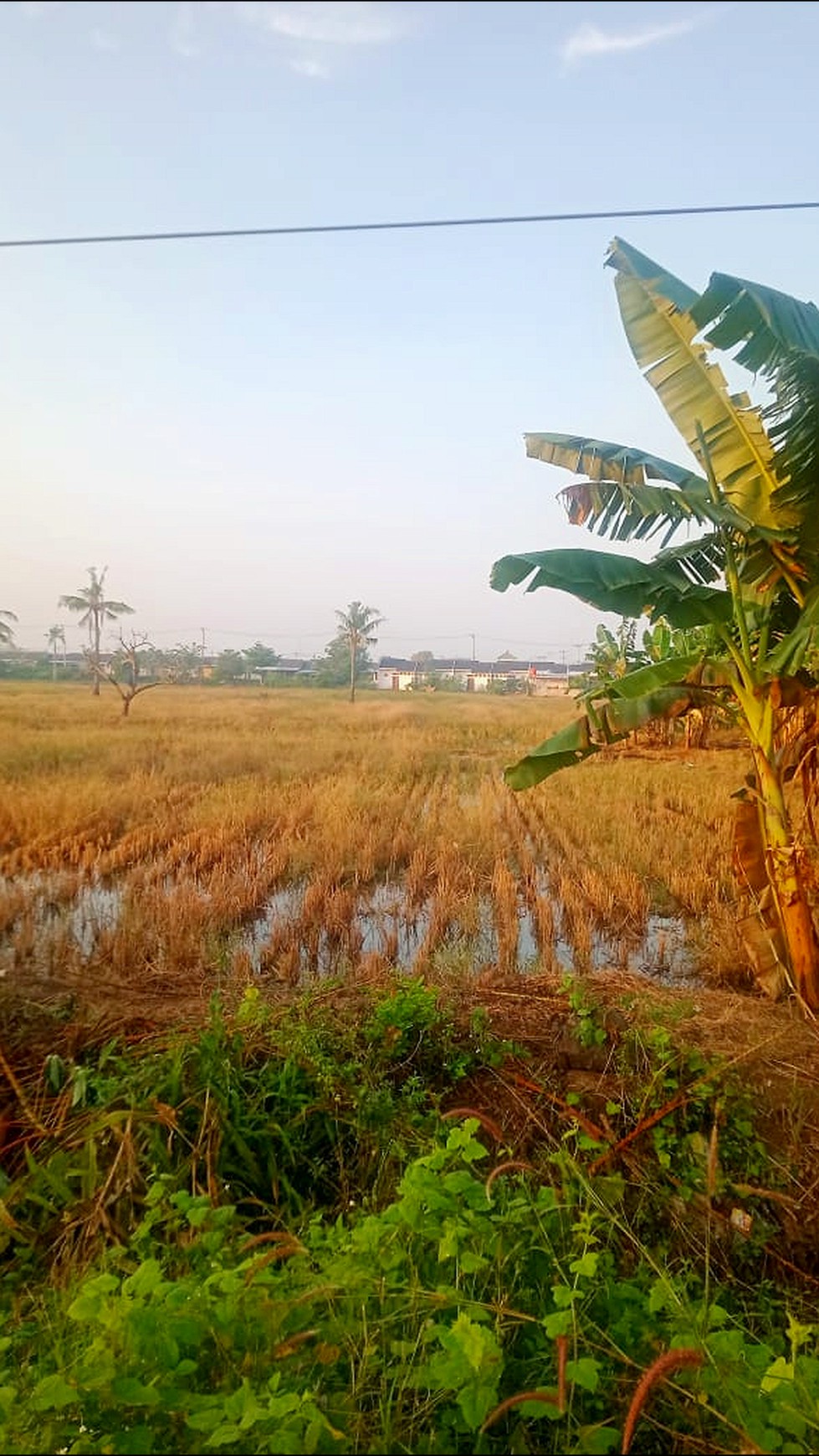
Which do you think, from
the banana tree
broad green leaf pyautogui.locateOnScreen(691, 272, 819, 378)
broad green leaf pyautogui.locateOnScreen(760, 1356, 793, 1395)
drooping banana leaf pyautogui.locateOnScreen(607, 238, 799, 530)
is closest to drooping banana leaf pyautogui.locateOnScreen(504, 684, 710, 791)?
the banana tree

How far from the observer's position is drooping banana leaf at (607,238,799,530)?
335cm

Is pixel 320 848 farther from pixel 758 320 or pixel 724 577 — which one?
pixel 758 320

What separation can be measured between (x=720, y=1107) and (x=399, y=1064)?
1145mm

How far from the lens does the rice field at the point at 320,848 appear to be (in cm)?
392

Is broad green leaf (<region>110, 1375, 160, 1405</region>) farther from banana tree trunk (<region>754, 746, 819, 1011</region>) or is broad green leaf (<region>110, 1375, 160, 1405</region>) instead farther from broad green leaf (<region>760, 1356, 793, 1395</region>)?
banana tree trunk (<region>754, 746, 819, 1011</region>)

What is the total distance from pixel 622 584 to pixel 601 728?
664 millimetres

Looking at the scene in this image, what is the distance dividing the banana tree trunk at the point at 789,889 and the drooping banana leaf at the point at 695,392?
121 centimetres

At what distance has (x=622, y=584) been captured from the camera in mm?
3299

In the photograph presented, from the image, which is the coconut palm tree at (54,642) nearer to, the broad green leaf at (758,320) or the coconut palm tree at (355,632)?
the coconut palm tree at (355,632)

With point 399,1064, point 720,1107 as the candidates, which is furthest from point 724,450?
point 399,1064

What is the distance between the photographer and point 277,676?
245 inches

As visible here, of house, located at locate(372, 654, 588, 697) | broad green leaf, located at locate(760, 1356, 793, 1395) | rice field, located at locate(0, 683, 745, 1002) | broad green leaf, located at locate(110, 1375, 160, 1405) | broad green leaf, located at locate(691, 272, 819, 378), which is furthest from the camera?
house, located at locate(372, 654, 588, 697)

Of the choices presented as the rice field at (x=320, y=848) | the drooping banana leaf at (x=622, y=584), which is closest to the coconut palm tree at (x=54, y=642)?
the rice field at (x=320, y=848)

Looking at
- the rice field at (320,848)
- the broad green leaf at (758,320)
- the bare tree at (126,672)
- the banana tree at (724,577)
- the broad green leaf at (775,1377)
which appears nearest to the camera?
the broad green leaf at (775,1377)
